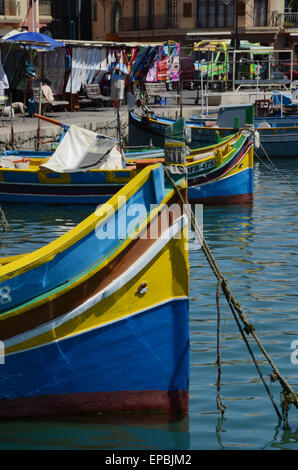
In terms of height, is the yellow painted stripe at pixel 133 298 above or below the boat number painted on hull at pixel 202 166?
above

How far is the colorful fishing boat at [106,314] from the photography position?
21.1 feet

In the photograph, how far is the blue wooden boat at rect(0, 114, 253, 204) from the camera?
1720 centimetres

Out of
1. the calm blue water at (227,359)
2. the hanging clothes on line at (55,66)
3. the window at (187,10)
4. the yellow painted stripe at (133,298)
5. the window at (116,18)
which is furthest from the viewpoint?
the window at (116,18)

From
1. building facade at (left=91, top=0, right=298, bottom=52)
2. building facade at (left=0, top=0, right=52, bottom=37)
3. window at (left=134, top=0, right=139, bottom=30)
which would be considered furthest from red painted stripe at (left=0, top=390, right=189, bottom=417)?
window at (left=134, top=0, right=139, bottom=30)

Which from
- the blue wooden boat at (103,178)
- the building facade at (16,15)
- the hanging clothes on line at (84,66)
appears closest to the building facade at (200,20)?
the building facade at (16,15)

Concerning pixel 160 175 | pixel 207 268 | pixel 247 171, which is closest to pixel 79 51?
pixel 247 171

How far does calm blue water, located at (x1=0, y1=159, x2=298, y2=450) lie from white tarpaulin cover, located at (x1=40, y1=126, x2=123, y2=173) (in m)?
1.52

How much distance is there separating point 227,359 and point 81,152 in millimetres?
9642

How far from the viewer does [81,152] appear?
56.8ft

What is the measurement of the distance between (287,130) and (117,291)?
2059 centimetres

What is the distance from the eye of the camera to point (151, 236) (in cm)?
654

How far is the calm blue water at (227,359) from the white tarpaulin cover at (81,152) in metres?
1.52

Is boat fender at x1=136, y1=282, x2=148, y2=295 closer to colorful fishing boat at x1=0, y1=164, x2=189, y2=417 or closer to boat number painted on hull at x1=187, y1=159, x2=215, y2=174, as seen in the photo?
colorful fishing boat at x1=0, y1=164, x2=189, y2=417

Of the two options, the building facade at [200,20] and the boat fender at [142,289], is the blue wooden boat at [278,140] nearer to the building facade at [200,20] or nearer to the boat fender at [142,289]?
the boat fender at [142,289]
